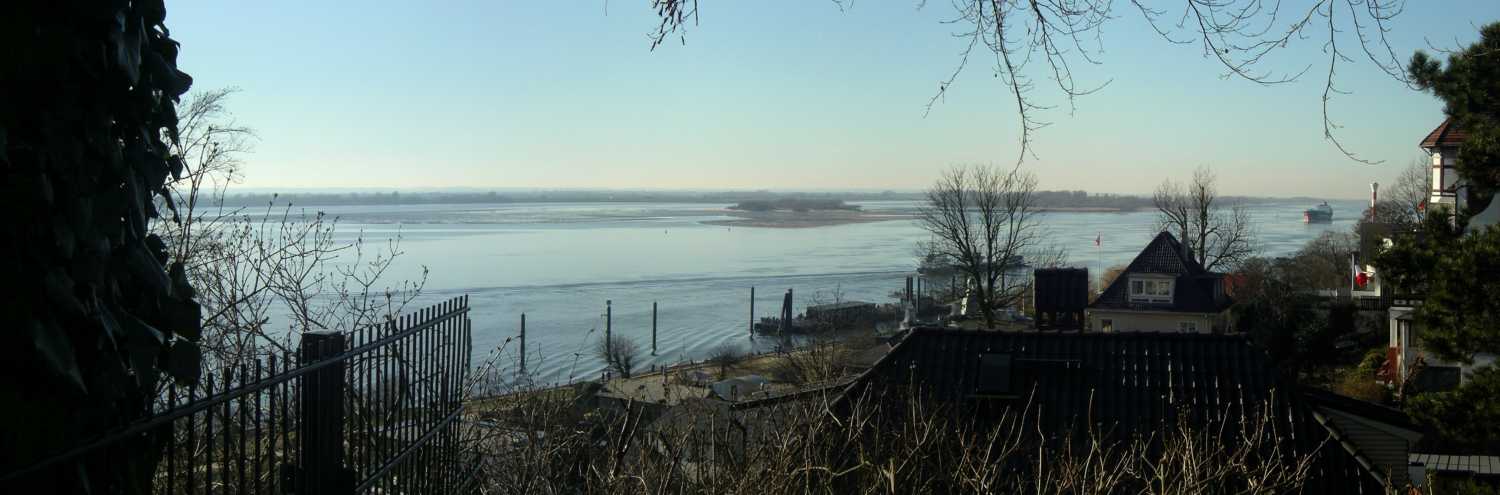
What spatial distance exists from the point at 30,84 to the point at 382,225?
99.9 meters

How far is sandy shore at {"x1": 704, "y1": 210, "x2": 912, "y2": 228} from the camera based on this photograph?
130 metres

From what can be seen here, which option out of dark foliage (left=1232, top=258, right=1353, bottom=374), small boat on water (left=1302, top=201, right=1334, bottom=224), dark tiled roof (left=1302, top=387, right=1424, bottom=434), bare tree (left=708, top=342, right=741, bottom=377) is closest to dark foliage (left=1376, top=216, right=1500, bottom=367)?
dark tiled roof (left=1302, top=387, right=1424, bottom=434)

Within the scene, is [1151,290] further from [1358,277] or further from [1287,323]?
[1358,277]

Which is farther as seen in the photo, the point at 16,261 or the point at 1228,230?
the point at 1228,230

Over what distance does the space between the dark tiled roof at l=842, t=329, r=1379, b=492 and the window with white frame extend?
69.0ft

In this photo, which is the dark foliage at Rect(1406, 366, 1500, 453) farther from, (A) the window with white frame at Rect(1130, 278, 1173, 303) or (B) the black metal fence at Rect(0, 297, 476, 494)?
(A) the window with white frame at Rect(1130, 278, 1173, 303)

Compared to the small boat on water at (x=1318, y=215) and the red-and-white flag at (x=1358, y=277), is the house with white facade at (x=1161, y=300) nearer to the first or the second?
the red-and-white flag at (x=1358, y=277)

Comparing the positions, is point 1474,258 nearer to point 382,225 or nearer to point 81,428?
point 81,428

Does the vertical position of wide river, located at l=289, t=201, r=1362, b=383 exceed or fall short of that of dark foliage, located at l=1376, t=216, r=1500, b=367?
it falls short

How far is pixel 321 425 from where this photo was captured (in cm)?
382

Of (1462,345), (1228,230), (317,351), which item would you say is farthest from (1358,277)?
(317,351)

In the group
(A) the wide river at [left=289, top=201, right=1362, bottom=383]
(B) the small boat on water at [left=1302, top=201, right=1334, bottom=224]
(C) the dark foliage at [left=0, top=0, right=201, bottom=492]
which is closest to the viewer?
(C) the dark foliage at [left=0, top=0, right=201, bottom=492]

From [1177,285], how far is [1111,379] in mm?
22404

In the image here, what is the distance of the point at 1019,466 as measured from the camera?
1118 centimetres
